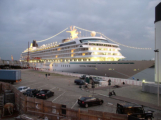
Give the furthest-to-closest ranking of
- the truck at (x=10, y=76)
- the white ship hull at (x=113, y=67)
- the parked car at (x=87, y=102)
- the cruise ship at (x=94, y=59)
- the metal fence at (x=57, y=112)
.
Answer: the cruise ship at (x=94, y=59) < the white ship hull at (x=113, y=67) < the truck at (x=10, y=76) < the parked car at (x=87, y=102) < the metal fence at (x=57, y=112)

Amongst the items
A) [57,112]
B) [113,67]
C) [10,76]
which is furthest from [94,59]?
[57,112]

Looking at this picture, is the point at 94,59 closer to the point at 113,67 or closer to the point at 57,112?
→ the point at 113,67

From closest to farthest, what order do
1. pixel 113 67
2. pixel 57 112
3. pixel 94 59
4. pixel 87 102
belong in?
pixel 57 112
pixel 87 102
pixel 113 67
pixel 94 59

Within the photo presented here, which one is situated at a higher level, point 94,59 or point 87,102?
point 94,59

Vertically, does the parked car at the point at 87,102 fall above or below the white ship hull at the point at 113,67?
below

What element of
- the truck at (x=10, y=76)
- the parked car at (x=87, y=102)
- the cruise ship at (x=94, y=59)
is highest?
the cruise ship at (x=94, y=59)

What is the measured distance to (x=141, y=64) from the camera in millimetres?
23484

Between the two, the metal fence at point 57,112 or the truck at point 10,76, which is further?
the truck at point 10,76

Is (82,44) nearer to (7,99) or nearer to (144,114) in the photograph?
(7,99)

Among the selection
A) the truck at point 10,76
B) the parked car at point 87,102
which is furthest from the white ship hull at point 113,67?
the parked car at point 87,102

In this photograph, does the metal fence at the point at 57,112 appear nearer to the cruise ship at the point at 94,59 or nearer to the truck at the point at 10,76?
the truck at the point at 10,76

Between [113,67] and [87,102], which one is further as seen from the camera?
[113,67]

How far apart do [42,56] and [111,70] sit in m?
38.0

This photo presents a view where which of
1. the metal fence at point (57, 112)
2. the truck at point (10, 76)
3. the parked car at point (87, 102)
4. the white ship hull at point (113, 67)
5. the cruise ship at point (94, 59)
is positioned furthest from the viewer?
the cruise ship at point (94, 59)
